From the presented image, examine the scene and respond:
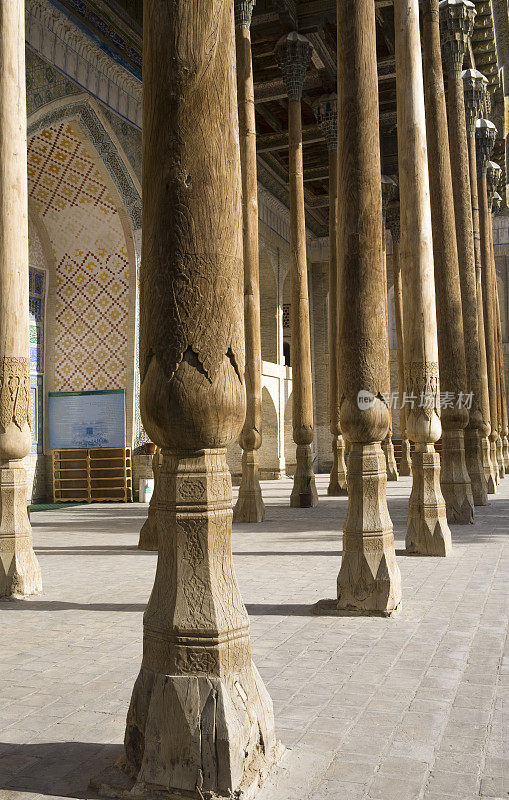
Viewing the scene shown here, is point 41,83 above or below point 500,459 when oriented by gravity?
above

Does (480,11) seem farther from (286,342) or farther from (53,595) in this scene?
(286,342)

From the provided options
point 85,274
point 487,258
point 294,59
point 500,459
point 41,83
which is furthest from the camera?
point 500,459

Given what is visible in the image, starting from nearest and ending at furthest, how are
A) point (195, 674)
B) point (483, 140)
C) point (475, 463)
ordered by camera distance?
point (195, 674) → point (475, 463) → point (483, 140)

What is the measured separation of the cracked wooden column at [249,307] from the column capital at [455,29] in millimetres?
3105

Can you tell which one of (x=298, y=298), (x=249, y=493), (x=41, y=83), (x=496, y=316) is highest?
(x=41, y=83)

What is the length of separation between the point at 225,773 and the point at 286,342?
28.6 m

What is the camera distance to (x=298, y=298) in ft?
43.0

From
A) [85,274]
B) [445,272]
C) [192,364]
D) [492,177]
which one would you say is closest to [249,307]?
[445,272]

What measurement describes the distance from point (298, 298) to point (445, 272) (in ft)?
13.7

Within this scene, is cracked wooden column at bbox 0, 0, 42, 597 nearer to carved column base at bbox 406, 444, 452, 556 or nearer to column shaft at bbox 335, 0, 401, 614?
column shaft at bbox 335, 0, 401, 614

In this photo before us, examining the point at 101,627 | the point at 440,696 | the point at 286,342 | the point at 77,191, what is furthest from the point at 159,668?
the point at 286,342

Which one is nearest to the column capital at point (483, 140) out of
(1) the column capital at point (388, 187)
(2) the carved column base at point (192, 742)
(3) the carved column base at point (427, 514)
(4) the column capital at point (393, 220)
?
(1) the column capital at point (388, 187)

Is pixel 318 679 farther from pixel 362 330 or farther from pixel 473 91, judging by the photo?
pixel 473 91

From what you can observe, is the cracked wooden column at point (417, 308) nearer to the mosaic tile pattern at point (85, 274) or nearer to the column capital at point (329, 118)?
the mosaic tile pattern at point (85, 274)
